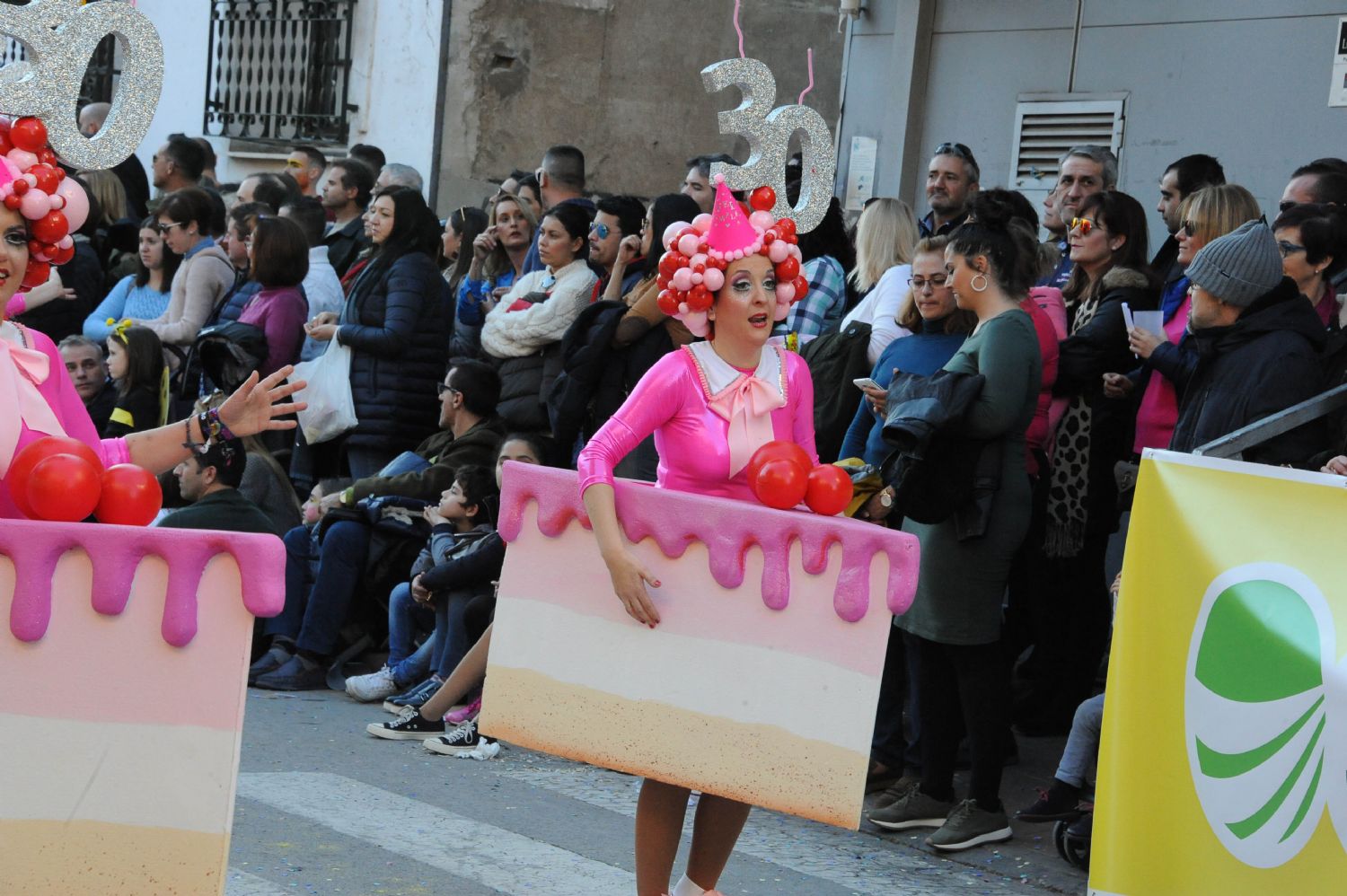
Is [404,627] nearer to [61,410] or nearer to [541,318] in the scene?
[541,318]

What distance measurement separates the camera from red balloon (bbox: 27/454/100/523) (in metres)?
3.69

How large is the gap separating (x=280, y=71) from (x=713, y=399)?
468 inches

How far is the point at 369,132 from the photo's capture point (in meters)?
14.9

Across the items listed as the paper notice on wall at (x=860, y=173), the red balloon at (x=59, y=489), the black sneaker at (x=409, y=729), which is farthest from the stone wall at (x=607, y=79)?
the red balloon at (x=59, y=489)

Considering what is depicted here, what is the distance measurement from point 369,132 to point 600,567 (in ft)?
36.3

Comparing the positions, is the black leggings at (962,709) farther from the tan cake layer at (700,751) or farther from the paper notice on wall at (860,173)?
the paper notice on wall at (860,173)

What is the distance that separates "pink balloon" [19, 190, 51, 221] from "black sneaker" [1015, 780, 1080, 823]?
3.83 meters

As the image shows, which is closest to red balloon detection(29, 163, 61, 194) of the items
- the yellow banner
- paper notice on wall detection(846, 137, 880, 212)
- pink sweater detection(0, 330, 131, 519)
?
pink sweater detection(0, 330, 131, 519)

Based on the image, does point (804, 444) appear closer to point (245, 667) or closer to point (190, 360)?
point (245, 667)

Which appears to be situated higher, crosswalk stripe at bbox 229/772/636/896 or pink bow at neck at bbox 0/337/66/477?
pink bow at neck at bbox 0/337/66/477

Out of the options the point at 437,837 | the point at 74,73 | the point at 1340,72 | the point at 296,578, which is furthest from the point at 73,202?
the point at 1340,72

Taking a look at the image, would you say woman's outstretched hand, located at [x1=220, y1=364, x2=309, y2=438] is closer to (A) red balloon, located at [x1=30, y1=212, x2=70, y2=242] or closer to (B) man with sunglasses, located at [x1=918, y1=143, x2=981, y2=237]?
(A) red balloon, located at [x1=30, y1=212, x2=70, y2=242]

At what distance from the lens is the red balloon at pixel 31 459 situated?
12.3 feet

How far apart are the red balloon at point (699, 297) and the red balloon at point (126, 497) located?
1.53 meters
